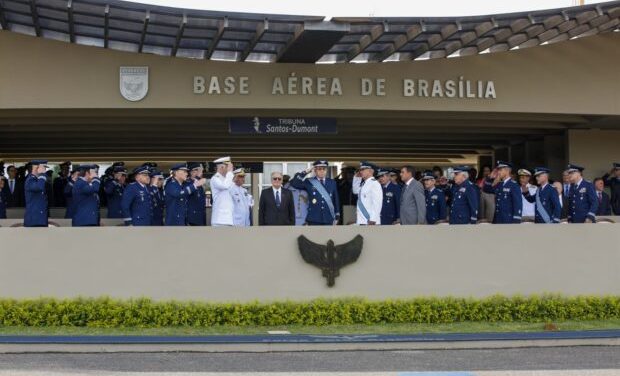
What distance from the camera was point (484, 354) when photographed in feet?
35.3

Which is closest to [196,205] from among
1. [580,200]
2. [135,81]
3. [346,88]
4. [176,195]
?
[176,195]

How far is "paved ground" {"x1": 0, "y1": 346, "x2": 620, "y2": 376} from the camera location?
9.66m

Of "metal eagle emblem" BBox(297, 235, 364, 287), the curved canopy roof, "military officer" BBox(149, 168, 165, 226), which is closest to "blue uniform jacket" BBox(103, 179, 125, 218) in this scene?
"military officer" BBox(149, 168, 165, 226)

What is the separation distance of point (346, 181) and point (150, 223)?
5624 mm

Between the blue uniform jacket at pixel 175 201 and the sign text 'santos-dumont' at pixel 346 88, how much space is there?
3876 millimetres

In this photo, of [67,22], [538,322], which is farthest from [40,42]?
[538,322]

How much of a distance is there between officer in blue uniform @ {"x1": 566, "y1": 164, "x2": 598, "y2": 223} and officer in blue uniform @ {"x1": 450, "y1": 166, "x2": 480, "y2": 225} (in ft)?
6.26

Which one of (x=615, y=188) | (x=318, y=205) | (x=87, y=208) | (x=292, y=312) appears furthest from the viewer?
(x=615, y=188)

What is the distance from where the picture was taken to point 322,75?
1756 centimetres

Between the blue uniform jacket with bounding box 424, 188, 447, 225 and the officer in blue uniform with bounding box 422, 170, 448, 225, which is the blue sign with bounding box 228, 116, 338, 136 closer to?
the officer in blue uniform with bounding box 422, 170, 448, 225

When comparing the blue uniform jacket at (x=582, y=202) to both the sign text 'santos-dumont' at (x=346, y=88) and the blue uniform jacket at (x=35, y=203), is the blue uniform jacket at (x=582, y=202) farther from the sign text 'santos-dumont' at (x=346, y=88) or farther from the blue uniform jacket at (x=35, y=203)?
the blue uniform jacket at (x=35, y=203)

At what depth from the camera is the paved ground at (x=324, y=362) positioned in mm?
9656

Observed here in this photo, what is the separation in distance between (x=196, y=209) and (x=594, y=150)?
1034cm

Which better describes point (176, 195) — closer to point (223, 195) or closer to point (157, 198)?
point (223, 195)
